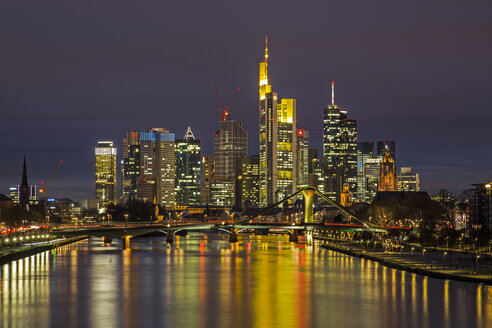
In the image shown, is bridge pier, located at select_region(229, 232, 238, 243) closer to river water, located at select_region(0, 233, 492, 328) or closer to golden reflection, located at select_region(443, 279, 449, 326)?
river water, located at select_region(0, 233, 492, 328)

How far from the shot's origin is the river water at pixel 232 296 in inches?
2110

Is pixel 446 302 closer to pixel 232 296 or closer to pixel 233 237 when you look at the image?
pixel 232 296

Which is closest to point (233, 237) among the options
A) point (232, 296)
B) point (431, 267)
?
point (431, 267)

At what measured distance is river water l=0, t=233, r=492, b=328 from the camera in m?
53.6

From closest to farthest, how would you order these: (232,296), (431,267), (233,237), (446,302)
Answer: (446,302) → (232,296) → (431,267) → (233,237)

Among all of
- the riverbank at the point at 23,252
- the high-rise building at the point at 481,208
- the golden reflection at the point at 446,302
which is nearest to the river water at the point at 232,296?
the golden reflection at the point at 446,302

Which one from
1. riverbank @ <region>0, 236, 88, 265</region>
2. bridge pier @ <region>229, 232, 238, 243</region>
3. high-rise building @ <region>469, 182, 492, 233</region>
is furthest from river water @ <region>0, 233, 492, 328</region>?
bridge pier @ <region>229, 232, 238, 243</region>

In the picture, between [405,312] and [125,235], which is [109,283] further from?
[125,235]

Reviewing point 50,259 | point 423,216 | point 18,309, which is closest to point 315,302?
point 18,309

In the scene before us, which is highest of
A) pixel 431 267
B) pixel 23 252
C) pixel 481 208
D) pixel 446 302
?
pixel 481 208

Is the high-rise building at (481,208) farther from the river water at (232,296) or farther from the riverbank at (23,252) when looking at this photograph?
the riverbank at (23,252)

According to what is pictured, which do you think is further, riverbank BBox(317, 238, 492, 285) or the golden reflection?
riverbank BBox(317, 238, 492, 285)

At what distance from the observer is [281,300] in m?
65.0

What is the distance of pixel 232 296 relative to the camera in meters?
68.9
